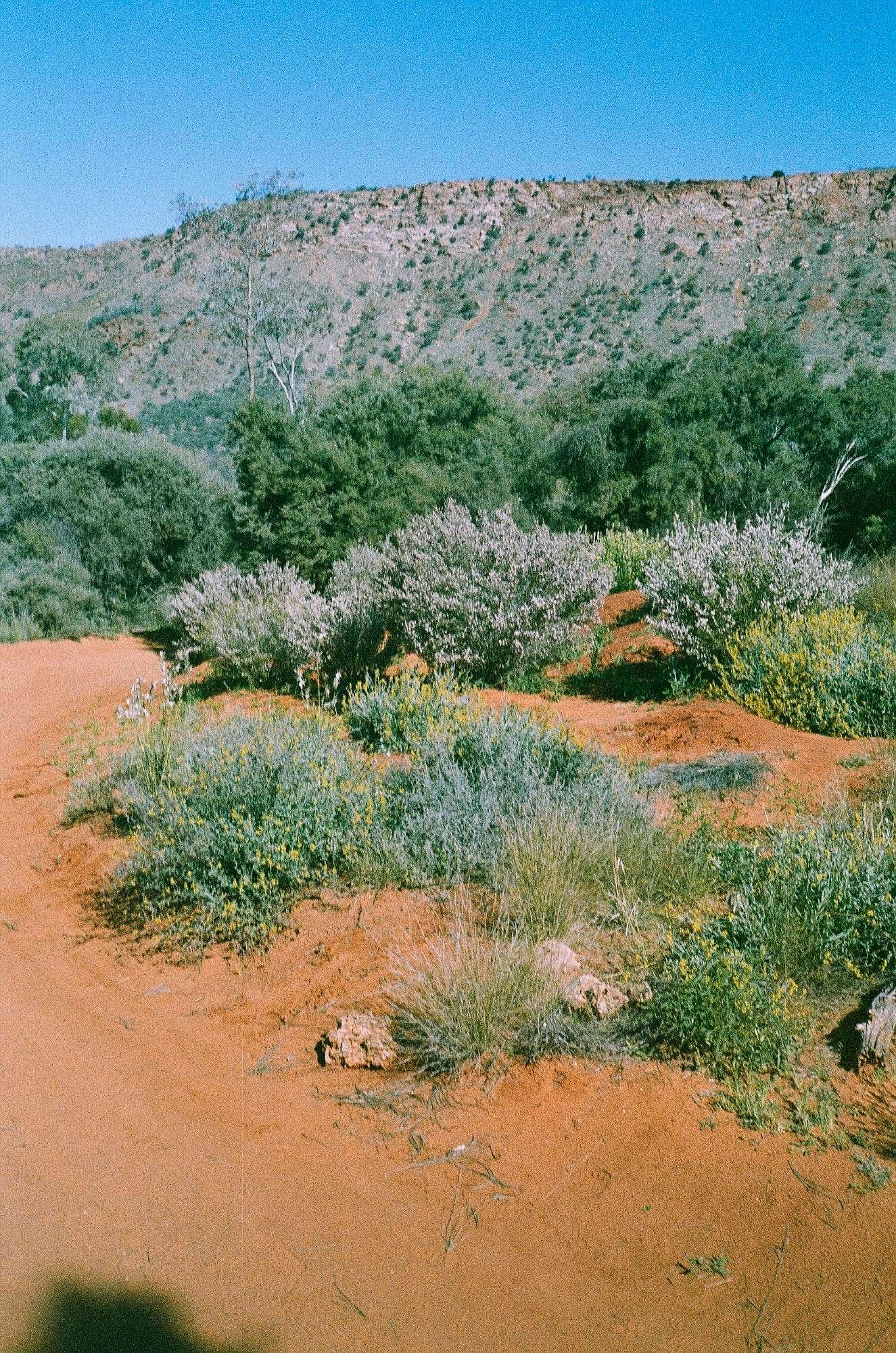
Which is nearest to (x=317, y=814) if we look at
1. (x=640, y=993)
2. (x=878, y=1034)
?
(x=640, y=993)

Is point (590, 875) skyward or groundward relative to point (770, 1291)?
skyward

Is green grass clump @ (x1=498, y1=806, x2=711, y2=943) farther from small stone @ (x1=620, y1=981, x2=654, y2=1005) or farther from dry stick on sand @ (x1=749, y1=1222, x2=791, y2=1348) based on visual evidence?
dry stick on sand @ (x1=749, y1=1222, x2=791, y2=1348)

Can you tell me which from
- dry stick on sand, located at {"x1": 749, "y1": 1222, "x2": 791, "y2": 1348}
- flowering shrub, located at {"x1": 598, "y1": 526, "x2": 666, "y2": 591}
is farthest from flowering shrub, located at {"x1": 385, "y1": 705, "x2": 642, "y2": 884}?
flowering shrub, located at {"x1": 598, "y1": 526, "x2": 666, "y2": 591}

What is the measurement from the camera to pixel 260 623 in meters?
9.44

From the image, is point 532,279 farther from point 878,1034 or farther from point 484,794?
point 878,1034

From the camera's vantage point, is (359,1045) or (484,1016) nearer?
(484,1016)

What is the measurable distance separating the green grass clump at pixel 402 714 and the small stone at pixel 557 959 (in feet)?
7.17

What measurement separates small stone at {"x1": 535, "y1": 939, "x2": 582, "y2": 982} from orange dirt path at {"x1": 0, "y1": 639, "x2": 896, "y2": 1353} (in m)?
0.40

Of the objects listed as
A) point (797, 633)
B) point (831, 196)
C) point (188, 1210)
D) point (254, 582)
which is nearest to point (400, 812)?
point (188, 1210)

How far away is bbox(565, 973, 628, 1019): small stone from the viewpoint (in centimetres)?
340

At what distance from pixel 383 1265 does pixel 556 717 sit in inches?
188

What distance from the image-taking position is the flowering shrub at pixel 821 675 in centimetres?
638

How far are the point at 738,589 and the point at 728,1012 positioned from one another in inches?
231

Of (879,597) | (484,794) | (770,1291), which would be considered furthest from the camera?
(879,597)
